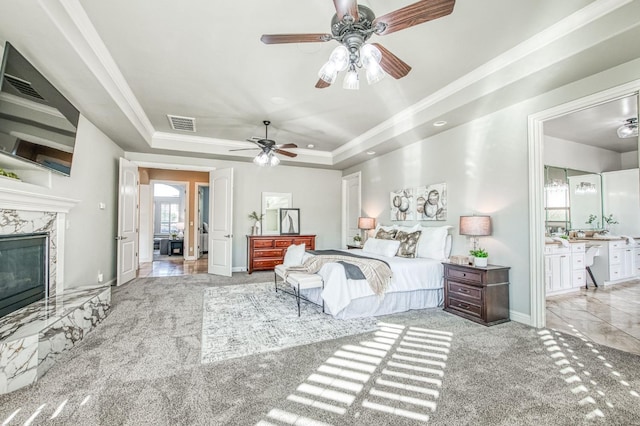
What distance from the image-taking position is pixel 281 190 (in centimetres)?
726

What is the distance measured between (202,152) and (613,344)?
6.65m

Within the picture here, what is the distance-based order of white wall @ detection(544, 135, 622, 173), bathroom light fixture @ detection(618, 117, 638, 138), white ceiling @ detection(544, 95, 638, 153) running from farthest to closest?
white wall @ detection(544, 135, 622, 173), bathroom light fixture @ detection(618, 117, 638, 138), white ceiling @ detection(544, 95, 638, 153)

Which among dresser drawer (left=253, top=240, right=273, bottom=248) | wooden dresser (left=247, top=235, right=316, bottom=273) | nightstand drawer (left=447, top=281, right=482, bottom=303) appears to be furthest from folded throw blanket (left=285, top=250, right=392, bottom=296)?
dresser drawer (left=253, top=240, right=273, bottom=248)

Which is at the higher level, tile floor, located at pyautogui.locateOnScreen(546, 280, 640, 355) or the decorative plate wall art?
the decorative plate wall art

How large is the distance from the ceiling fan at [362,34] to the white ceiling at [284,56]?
58 centimetres

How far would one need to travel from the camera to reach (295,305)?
4.02 m

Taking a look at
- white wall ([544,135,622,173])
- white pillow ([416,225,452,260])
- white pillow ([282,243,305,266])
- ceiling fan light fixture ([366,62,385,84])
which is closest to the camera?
ceiling fan light fixture ([366,62,385,84])

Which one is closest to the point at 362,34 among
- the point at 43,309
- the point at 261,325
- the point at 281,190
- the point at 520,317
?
the point at 261,325

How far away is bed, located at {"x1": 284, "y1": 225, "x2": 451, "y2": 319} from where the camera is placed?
3465mm

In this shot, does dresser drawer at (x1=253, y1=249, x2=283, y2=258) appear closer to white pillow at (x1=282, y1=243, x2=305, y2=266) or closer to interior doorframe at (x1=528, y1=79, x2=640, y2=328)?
white pillow at (x1=282, y1=243, x2=305, y2=266)

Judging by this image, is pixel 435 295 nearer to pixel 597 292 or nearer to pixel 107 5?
pixel 597 292

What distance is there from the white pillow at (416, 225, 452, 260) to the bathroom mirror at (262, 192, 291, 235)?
12.4 ft

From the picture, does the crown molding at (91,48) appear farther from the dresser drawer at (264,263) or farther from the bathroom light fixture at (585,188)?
the bathroom light fixture at (585,188)

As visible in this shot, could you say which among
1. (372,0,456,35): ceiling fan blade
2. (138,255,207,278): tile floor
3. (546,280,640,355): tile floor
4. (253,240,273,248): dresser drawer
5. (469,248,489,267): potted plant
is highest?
(372,0,456,35): ceiling fan blade
